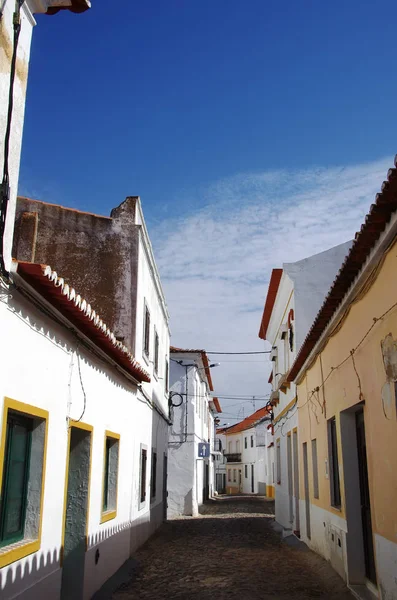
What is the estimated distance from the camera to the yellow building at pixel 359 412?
550 cm

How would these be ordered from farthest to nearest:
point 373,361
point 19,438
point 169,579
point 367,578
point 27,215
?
point 27,215
point 169,579
point 367,578
point 373,361
point 19,438

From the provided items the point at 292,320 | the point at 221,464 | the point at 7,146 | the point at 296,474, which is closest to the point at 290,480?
the point at 296,474

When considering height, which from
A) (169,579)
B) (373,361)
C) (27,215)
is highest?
(27,215)

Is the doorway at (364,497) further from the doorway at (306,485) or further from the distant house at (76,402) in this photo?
the doorway at (306,485)

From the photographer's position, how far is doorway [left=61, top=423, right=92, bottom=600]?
7.02 metres

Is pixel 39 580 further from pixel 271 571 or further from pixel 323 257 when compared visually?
pixel 323 257

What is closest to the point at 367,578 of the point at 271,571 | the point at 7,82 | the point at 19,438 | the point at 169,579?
the point at 271,571

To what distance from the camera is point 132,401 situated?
10.9 meters

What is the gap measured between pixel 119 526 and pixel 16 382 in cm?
539

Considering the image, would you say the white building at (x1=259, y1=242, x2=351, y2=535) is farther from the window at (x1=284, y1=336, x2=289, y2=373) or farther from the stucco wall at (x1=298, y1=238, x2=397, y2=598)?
the stucco wall at (x1=298, y1=238, x2=397, y2=598)

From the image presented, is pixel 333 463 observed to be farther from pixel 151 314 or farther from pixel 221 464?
pixel 221 464

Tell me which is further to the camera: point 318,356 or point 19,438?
point 318,356

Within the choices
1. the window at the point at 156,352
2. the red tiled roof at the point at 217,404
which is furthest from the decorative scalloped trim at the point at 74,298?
the red tiled roof at the point at 217,404

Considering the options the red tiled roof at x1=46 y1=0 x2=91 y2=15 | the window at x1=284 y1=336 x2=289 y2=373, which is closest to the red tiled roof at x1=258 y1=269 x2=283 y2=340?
the window at x1=284 y1=336 x2=289 y2=373
